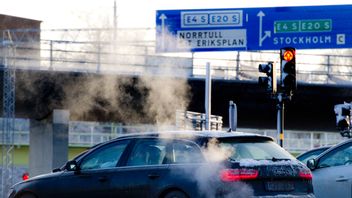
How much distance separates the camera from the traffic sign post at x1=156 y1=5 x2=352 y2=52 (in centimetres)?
3459

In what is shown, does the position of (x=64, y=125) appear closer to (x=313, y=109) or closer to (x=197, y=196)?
(x=313, y=109)

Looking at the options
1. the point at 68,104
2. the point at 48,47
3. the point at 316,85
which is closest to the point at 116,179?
the point at 68,104

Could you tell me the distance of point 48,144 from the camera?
117 ft

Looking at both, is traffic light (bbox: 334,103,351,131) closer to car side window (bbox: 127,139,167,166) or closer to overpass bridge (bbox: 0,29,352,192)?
overpass bridge (bbox: 0,29,352,192)

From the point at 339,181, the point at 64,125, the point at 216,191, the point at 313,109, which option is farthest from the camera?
the point at 313,109

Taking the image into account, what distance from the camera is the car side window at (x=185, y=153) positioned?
38.5ft

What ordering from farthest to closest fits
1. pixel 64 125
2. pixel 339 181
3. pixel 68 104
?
pixel 64 125, pixel 68 104, pixel 339 181

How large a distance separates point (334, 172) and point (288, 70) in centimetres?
648

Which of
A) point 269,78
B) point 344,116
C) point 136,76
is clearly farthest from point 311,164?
point 136,76

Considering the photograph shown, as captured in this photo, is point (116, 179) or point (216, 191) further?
point (116, 179)

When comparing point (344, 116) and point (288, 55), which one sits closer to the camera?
point (288, 55)

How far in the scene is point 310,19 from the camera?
114 feet

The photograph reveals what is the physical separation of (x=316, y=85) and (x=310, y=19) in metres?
2.61

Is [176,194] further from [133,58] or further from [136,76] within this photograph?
[133,58]
